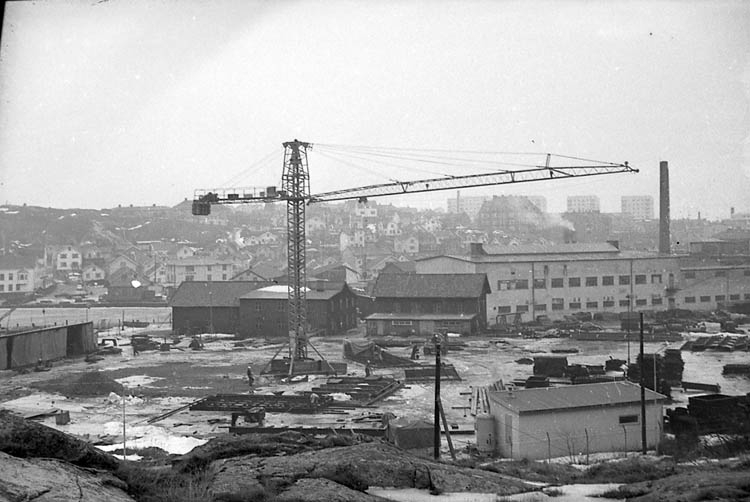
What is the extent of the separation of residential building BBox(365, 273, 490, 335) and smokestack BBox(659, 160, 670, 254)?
10.6m

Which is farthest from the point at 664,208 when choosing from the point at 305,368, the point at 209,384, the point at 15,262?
the point at 15,262

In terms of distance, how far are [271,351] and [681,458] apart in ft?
44.5

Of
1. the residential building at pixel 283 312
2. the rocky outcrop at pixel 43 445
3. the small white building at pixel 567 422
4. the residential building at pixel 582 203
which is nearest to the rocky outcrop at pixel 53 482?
the rocky outcrop at pixel 43 445

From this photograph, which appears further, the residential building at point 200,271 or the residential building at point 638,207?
the residential building at point 638,207

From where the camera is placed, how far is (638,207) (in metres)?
50.0

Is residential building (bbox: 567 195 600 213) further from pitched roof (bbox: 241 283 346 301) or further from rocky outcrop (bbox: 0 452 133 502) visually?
rocky outcrop (bbox: 0 452 133 502)

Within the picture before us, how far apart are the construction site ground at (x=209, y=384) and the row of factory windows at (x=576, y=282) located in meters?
3.81

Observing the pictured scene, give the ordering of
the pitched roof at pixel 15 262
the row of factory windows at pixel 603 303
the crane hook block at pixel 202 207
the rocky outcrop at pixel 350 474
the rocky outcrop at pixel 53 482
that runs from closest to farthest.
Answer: the rocky outcrop at pixel 53 482
the rocky outcrop at pixel 350 474
the crane hook block at pixel 202 207
the row of factory windows at pixel 603 303
the pitched roof at pixel 15 262

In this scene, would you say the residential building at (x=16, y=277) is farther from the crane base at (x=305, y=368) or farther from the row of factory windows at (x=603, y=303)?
the row of factory windows at (x=603, y=303)

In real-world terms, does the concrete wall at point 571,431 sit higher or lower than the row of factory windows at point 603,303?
lower

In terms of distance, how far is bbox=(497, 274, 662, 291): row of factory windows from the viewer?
23969 mm

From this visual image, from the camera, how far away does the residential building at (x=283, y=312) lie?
73.5 feet

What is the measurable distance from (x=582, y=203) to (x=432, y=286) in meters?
46.8

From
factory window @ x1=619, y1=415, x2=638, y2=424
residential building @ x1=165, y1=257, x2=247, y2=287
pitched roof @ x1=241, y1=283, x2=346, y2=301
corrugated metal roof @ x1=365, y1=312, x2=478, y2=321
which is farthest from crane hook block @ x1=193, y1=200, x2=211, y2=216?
factory window @ x1=619, y1=415, x2=638, y2=424
